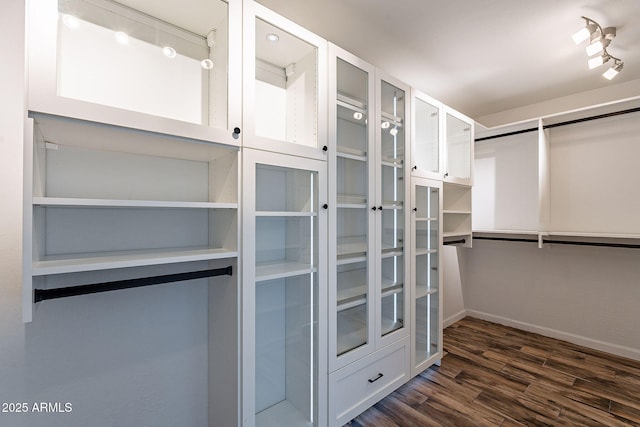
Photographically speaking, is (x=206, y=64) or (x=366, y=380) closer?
(x=206, y=64)

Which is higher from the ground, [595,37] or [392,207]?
[595,37]

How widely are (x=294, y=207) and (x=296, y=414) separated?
4.09 ft

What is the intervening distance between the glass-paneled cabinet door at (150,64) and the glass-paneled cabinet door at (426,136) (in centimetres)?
154

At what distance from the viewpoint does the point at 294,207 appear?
1657 mm

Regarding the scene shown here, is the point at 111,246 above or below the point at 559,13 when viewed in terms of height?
below

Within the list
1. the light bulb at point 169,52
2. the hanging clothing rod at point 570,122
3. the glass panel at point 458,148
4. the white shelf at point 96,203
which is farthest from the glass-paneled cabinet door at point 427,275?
the light bulb at point 169,52

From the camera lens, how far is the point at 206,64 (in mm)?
1404

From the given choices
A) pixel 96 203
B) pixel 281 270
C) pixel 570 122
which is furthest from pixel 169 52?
pixel 570 122

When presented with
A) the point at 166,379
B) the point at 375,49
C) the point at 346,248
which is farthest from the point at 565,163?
the point at 166,379

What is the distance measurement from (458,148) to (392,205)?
1.33m

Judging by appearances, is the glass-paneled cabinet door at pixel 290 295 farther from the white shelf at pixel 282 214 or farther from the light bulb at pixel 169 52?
the light bulb at pixel 169 52

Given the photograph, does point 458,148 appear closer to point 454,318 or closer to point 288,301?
point 454,318

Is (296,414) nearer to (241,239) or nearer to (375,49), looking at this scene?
(241,239)

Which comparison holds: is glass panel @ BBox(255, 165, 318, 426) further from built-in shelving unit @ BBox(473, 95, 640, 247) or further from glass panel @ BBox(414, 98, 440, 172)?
built-in shelving unit @ BBox(473, 95, 640, 247)
